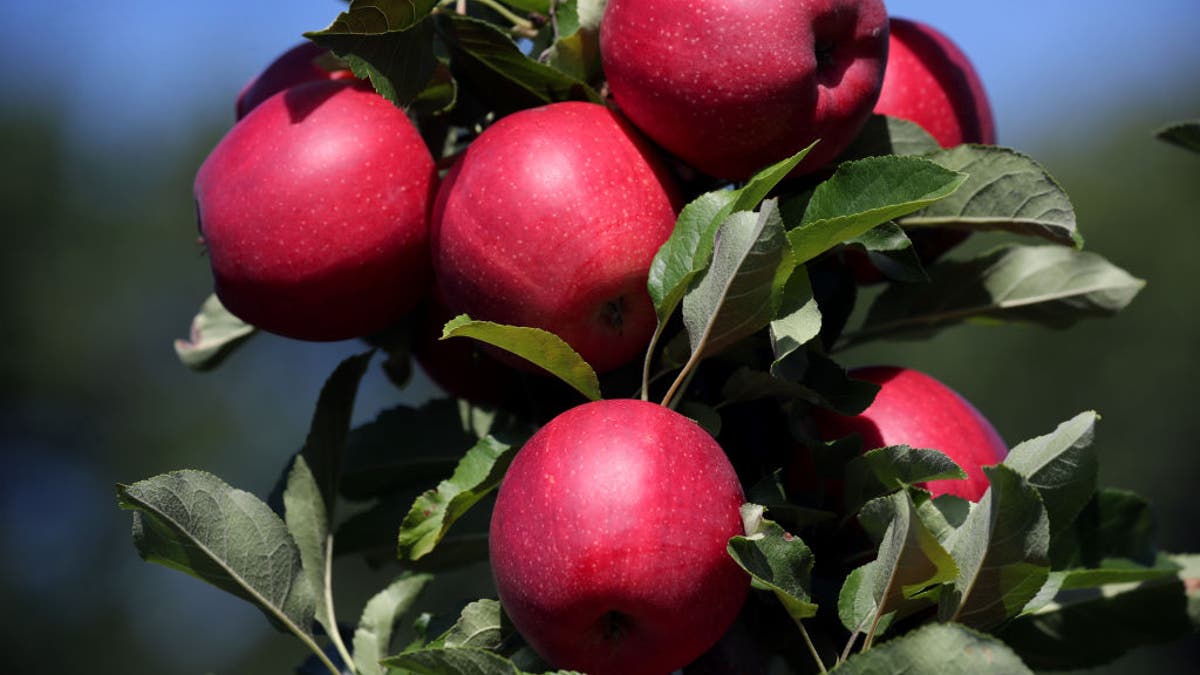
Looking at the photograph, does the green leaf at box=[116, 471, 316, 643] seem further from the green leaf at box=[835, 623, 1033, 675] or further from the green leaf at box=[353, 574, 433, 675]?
the green leaf at box=[835, 623, 1033, 675]

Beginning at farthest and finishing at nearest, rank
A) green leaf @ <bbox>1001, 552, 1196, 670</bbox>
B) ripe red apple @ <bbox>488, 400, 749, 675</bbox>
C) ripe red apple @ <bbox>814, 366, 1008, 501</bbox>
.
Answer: green leaf @ <bbox>1001, 552, 1196, 670</bbox> < ripe red apple @ <bbox>814, 366, 1008, 501</bbox> < ripe red apple @ <bbox>488, 400, 749, 675</bbox>

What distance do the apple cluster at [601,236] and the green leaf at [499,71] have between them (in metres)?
0.04

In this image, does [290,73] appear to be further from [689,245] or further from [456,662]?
[456,662]

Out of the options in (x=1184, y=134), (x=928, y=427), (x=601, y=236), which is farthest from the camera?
(x=1184, y=134)

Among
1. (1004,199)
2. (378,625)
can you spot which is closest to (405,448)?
(378,625)

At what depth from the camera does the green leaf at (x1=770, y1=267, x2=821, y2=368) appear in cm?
86

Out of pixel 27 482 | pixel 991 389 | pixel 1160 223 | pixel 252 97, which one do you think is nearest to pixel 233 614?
pixel 27 482

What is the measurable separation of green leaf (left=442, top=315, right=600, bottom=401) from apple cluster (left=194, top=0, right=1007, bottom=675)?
0.14 ft

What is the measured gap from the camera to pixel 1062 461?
2.77 ft

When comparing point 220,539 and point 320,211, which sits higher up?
point 320,211

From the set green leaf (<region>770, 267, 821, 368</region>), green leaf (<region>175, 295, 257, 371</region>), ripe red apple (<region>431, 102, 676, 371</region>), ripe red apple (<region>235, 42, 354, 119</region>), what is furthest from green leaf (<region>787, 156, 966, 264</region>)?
green leaf (<region>175, 295, 257, 371</region>)

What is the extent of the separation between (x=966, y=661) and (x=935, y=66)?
2.05 feet

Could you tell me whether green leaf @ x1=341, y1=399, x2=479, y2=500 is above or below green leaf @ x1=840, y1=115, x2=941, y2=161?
below

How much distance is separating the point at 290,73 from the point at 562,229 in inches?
16.7
